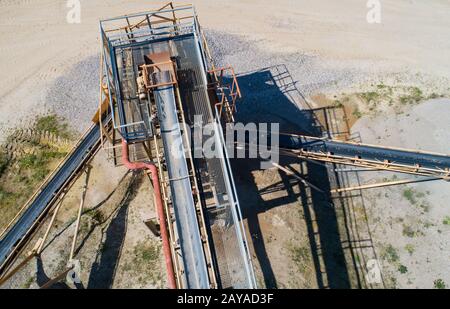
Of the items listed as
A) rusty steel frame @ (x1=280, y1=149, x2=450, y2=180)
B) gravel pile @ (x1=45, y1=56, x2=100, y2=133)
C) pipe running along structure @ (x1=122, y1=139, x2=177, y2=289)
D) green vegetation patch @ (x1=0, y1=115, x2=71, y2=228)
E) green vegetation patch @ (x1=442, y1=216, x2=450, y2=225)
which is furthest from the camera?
gravel pile @ (x1=45, y1=56, x2=100, y2=133)

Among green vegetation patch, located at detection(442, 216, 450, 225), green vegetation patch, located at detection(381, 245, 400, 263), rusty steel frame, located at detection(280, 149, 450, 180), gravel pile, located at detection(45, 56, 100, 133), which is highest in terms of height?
gravel pile, located at detection(45, 56, 100, 133)

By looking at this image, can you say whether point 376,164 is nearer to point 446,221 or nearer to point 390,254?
point 390,254

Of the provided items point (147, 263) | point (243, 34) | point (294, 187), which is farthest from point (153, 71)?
point (243, 34)

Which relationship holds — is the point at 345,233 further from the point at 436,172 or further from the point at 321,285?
the point at 436,172

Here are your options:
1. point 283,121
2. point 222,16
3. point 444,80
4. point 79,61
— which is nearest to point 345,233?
point 283,121

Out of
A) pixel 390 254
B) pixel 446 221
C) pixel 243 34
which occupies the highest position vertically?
pixel 243 34

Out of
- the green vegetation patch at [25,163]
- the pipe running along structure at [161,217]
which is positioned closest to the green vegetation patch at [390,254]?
the pipe running along structure at [161,217]

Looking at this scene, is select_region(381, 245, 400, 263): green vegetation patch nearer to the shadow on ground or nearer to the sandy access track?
the shadow on ground

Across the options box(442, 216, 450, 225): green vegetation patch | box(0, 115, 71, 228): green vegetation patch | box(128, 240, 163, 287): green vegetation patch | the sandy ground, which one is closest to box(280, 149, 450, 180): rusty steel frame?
the sandy ground
